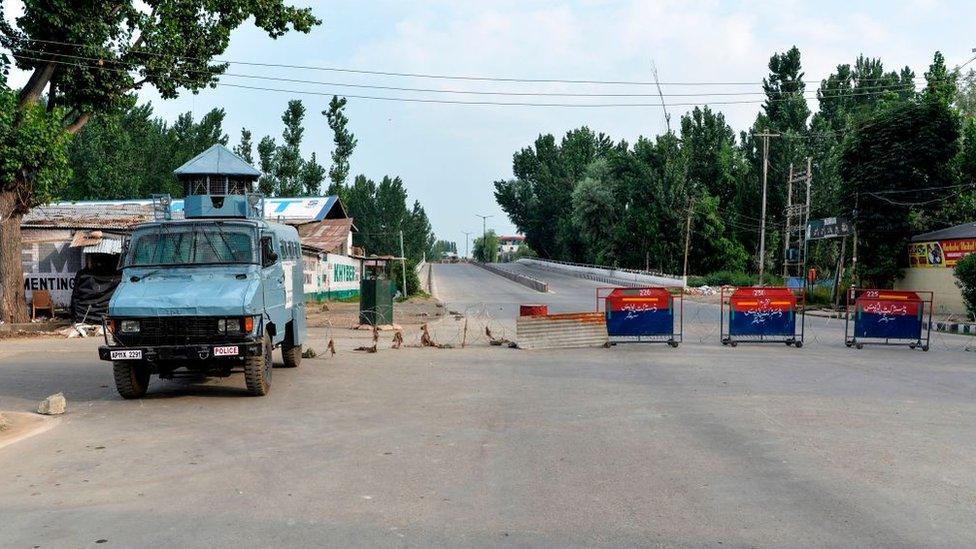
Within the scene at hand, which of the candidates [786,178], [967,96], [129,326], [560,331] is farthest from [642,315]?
[967,96]

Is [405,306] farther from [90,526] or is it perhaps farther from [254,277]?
[90,526]

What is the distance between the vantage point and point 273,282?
499 inches

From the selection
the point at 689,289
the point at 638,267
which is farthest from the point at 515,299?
the point at 638,267

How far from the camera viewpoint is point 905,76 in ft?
260

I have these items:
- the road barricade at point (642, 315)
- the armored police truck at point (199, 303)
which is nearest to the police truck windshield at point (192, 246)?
the armored police truck at point (199, 303)

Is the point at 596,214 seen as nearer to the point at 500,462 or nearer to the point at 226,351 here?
the point at 226,351

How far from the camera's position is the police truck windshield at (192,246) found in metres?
12.1

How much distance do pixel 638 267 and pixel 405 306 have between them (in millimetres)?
43054

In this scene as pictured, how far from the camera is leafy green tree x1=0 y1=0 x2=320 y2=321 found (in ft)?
72.6

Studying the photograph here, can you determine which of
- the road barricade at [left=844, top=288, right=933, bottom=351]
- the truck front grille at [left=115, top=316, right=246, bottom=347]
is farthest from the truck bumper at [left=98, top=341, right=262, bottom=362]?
the road barricade at [left=844, top=288, right=933, bottom=351]

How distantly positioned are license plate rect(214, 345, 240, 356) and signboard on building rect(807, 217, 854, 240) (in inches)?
1391

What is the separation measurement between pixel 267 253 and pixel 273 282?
553 millimetres

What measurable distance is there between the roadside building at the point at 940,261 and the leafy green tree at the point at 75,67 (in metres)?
28.8

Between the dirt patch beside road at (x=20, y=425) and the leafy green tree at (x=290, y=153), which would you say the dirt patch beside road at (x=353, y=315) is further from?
the leafy green tree at (x=290, y=153)
